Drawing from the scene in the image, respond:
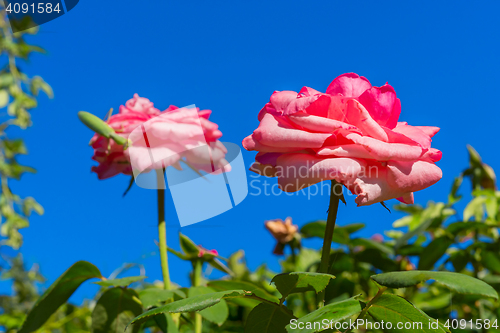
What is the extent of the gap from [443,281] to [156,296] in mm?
485

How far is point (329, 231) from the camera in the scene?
58 centimetres

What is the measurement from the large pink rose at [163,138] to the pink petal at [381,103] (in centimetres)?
47

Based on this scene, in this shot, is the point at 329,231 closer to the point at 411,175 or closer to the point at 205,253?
the point at 411,175

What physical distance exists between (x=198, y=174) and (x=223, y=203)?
114mm

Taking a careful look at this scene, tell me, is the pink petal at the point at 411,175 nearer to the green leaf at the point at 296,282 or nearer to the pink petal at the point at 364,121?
the pink petal at the point at 364,121

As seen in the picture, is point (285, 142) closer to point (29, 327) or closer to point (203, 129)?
point (203, 129)

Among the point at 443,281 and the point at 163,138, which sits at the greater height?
the point at 163,138

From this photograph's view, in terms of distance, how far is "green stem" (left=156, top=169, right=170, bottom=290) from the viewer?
893 millimetres

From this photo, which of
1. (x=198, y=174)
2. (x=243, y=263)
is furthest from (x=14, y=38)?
(x=198, y=174)

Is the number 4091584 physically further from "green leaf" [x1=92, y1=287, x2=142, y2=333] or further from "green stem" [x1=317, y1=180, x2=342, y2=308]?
"green stem" [x1=317, y1=180, x2=342, y2=308]

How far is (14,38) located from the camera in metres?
2.53

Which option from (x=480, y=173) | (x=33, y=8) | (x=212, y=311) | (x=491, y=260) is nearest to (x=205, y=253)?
(x=212, y=311)

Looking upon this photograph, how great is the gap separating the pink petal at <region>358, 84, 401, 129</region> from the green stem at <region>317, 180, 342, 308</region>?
0.11m

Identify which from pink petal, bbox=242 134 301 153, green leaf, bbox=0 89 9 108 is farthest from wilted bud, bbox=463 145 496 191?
green leaf, bbox=0 89 9 108
